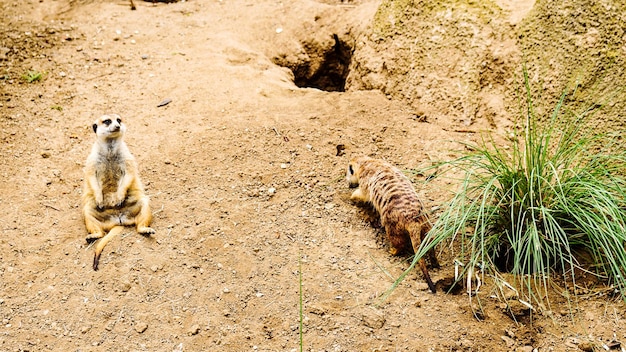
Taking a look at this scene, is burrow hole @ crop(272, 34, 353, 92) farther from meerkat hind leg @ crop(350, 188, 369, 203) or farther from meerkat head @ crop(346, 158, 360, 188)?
meerkat hind leg @ crop(350, 188, 369, 203)

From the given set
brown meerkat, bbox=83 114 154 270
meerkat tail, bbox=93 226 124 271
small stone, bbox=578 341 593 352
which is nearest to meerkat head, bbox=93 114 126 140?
brown meerkat, bbox=83 114 154 270

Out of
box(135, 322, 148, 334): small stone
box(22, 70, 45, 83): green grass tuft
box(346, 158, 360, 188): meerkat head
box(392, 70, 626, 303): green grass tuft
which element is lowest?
box(135, 322, 148, 334): small stone

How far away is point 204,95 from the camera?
13.4 feet

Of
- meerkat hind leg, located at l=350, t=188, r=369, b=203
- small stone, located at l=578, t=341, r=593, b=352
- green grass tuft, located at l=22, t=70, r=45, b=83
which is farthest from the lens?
green grass tuft, located at l=22, t=70, r=45, b=83

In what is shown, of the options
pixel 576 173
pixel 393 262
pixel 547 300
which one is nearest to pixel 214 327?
pixel 393 262

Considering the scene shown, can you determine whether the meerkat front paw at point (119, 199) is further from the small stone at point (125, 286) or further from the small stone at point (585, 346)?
the small stone at point (585, 346)

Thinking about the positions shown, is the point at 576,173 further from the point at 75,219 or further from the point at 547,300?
the point at 75,219

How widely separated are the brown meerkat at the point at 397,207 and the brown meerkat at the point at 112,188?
3.71 ft

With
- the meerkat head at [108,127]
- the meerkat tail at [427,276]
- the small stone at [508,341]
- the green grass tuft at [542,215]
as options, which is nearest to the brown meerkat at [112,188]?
the meerkat head at [108,127]

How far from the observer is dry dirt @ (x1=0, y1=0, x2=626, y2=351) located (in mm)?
2414

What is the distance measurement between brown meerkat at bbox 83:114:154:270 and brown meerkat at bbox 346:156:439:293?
3.71 feet

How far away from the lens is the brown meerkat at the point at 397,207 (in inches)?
105

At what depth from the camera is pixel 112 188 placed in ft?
10.2

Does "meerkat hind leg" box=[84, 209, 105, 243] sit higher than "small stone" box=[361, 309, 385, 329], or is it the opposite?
"small stone" box=[361, 309, 385, 329]
